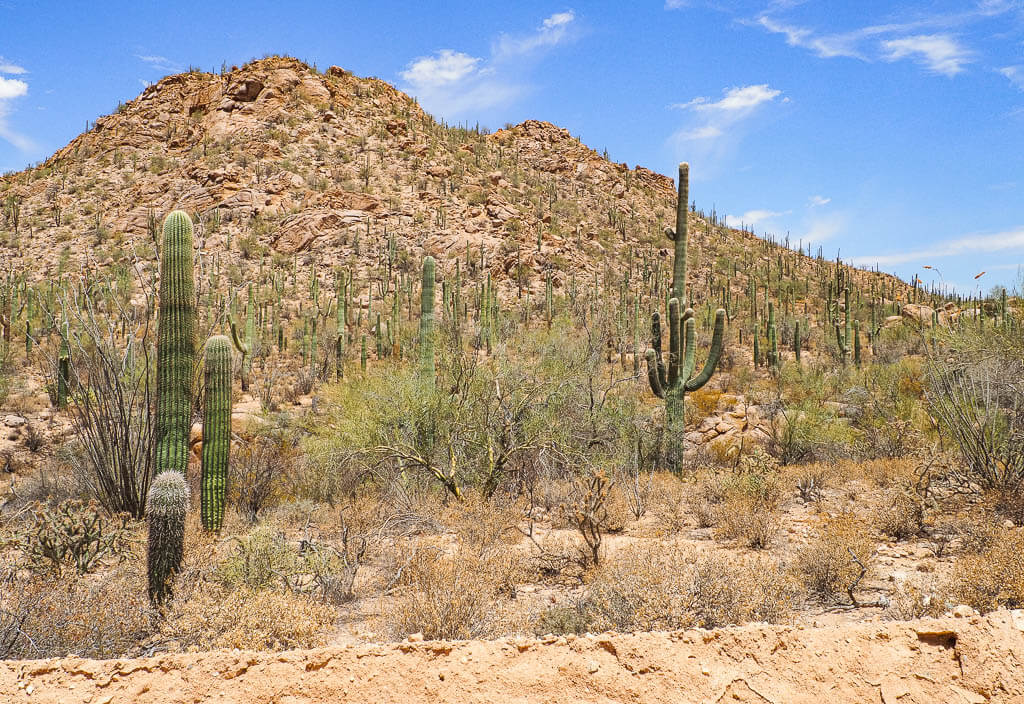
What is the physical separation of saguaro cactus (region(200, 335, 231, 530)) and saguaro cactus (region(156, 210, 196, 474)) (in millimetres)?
289

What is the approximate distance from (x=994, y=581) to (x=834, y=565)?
123 cm

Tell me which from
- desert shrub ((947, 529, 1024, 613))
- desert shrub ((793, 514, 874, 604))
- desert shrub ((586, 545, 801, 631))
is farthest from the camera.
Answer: desert shrub ((793, 514, 874, 604))

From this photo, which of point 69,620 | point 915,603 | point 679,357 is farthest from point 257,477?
point 915,603

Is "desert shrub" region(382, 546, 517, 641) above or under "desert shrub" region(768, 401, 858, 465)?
under

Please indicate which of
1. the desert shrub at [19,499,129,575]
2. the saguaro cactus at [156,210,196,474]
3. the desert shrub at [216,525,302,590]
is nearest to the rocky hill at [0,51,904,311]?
the saguaro cactus at [156,210,196,474]

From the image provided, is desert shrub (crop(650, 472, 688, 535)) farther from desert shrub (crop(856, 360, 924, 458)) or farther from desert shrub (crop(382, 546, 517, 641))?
desert shrub (crop(856, 360, 924, 458))

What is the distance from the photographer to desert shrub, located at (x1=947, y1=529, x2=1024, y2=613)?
4730 millimetres

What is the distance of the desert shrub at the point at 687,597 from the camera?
15.0 feet

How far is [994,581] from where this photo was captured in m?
4.91

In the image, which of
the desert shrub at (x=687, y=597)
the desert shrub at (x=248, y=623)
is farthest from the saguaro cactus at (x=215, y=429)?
the desert shrub at (x=687, y=597)

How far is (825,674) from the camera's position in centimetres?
358

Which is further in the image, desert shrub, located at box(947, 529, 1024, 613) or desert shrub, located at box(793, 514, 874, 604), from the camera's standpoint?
desert shrub, located at box(793, 514, 874, 604)

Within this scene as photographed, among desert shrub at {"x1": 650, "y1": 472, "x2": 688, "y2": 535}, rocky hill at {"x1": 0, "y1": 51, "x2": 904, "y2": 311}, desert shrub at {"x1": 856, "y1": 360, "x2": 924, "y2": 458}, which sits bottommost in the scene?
desert shrub at {"x1": 650, "y1": 472, "x2": 688, "y2": 535}

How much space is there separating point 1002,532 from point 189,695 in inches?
282
